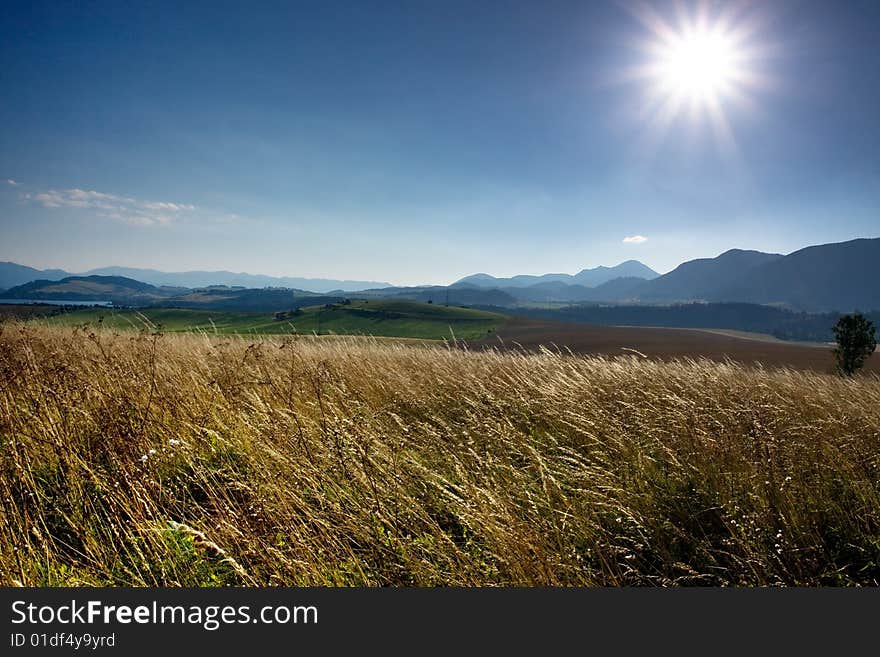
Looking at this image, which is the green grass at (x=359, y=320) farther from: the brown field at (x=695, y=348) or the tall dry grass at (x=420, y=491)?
the tall dry grass at (x=420, y=491)

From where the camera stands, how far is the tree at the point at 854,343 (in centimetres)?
1326

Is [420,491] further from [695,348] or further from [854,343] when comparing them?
[695,348]

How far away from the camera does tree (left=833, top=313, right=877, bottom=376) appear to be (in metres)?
13.3

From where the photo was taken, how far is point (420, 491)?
3.40m

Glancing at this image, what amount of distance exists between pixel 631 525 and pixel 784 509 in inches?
47.3

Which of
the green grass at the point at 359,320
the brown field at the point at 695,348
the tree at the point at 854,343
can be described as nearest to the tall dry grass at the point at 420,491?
the brown field at the point at 695,348

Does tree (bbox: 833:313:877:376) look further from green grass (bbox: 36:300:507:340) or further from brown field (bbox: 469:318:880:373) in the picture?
green grass (bbox: 36:300:507:340)

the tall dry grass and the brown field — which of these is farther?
the brown field

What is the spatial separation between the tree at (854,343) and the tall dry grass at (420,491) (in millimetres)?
10946

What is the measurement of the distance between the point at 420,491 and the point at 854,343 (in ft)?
55.9

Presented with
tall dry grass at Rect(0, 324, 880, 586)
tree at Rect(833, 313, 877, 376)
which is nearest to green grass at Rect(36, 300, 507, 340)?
tree at Rect(833, 313, 877, 376)

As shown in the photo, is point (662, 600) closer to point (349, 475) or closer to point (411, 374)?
point (349, 475)

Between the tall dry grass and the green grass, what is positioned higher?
the tall dry grass

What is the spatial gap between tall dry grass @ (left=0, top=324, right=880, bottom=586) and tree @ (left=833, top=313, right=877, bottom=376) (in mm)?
10946
